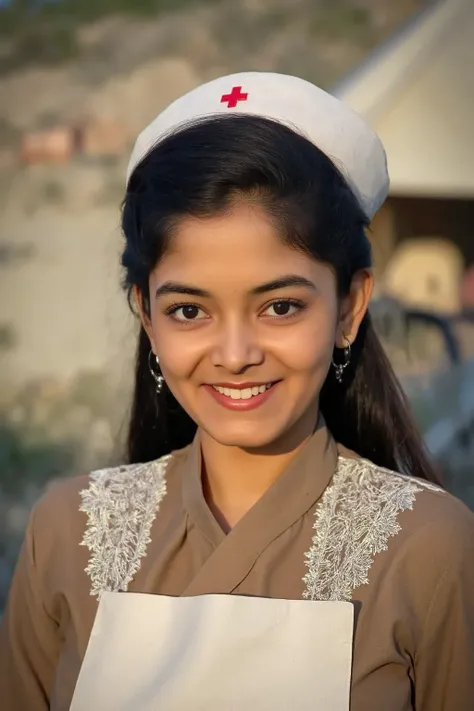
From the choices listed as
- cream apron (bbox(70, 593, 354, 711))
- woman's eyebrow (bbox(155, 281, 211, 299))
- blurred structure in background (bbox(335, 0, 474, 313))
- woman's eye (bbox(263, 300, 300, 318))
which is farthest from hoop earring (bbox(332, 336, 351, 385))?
blurred structure in background (bbox(335, 0, 474, 313))

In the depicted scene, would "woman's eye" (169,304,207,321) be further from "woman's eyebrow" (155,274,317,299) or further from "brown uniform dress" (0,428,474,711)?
"brown uniform dress" (0,428,474,711)

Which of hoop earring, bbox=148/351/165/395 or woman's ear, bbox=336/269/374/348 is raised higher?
woman's ear, bbox=336/269/374/348

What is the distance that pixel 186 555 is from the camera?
1.76 meters

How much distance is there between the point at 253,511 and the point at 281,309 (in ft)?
1.15

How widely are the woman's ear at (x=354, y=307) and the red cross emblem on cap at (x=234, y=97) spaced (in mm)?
351

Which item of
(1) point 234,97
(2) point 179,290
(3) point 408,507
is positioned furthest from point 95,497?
(1) point 234,97

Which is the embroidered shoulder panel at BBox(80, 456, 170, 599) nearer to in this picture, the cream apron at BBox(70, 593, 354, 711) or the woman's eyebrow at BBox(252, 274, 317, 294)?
the cream apron at BBox(70, 593, 354, 711)

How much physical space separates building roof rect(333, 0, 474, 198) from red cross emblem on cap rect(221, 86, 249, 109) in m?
2.11

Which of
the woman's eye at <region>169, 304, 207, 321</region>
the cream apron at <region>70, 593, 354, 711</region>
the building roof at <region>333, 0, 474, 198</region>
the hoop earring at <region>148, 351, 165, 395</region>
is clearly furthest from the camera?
the building roof at <region>333, 0, 474, 198</region>

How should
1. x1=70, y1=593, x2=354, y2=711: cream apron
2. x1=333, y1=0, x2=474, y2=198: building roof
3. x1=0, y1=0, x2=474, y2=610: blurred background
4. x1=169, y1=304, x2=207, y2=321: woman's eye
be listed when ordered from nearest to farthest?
1. x1=70, y1=593, x2=354, y2=711: cream apron
2. x1=169, y1=304, x2=207, y2=321: woman's eye
3. x1=333, y1=0, x2=474, y2=198: building roof
4. x1=0, y1=0, x2=474, y2=610: blurred background

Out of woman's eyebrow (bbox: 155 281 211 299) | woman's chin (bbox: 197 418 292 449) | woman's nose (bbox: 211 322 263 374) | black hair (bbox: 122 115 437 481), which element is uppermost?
black hair (bbox: 122 115 437 481)

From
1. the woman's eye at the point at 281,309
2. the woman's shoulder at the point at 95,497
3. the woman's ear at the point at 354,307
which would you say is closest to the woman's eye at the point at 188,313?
the woman's eye at the point at 281,309

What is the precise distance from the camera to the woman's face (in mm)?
1589

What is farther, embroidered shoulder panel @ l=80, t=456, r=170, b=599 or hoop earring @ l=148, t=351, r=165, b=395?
hoop earring @ l=148, t=351, r=165, b=395
